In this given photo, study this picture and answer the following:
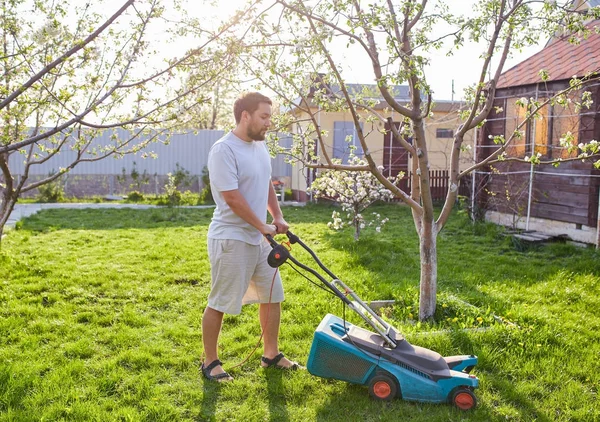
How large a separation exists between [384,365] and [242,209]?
1.26 metres

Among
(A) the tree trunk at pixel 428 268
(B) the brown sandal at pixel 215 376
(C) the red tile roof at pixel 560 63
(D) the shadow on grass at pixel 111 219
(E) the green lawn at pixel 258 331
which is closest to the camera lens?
(E) the green lawn at pixel 258 331

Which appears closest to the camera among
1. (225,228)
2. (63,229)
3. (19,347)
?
(225,228)

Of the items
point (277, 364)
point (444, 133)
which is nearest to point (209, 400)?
point (277, 364)

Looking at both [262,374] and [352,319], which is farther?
[352,319]

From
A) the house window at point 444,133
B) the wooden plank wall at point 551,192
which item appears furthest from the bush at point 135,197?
the wooden plank wall at point 551,192

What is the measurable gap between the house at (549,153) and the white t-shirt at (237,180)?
485cm

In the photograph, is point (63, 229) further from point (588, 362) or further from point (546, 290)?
point (588, 362)

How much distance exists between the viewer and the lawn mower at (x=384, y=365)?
3479 millimetres

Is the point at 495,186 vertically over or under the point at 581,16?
under

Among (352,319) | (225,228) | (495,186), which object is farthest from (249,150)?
(495,186)

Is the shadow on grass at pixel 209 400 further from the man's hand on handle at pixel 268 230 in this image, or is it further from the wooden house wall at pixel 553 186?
the wooden house wall at pixel 553 186

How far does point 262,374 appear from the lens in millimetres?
3984

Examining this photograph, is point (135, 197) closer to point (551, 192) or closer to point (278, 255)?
point (551, 192)

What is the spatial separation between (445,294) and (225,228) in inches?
101
